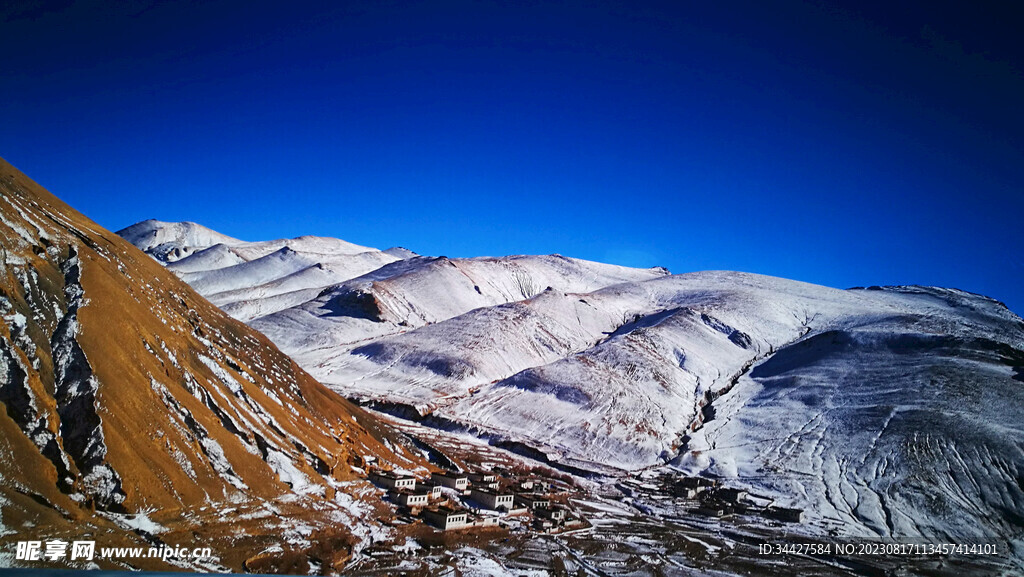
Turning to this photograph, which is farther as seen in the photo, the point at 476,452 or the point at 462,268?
the point at 462,268

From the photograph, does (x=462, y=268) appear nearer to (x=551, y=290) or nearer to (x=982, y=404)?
(x=551, y=290)

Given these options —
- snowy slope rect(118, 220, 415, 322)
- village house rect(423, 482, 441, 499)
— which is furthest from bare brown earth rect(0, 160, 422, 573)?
snowy slope rect(118, 220, 415, 322)

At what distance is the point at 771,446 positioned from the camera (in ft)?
110

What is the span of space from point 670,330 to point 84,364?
4610 cm

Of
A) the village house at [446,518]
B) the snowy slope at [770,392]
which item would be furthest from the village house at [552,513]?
the snowy slope at [770,392]

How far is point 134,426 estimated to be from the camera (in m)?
12.2

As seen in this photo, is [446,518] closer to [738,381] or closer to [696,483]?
[696,483]

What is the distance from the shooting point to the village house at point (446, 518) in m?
15.5

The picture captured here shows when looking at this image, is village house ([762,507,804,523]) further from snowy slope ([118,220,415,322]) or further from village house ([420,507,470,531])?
snowy slope ([118,220,415,322])

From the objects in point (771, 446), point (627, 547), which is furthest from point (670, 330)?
point (627, 547)

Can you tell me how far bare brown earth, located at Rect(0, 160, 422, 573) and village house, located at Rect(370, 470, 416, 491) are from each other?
0.63 metres

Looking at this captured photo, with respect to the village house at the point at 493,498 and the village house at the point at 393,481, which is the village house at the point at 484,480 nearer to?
the village house at the point at 493,498

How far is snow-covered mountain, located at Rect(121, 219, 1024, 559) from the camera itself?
27141 mm

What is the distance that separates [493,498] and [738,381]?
32.8 metres
